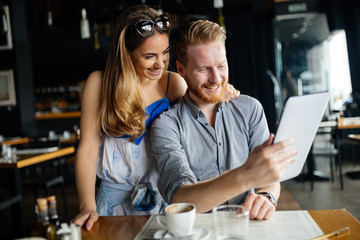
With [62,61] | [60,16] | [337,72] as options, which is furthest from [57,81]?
[337,72]

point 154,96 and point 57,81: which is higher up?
point 57,81

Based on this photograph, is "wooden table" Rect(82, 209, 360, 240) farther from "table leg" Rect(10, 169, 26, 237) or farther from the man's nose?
"table leg" Rect(10, 169, 26, 237)

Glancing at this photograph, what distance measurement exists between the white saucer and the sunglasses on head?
89 centimetres

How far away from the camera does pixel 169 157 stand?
4.29 ft

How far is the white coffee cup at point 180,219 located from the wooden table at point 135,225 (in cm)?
18

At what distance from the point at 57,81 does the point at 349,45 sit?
34.5ft

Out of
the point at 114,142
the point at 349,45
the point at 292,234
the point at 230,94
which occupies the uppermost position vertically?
the point at 349,45

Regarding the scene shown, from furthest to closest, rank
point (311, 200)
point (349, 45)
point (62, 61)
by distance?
point (62, 61), point (349, 45), point (311, 200)

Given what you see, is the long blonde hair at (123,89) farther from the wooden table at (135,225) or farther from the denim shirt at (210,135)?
the wooden table at (135,225)

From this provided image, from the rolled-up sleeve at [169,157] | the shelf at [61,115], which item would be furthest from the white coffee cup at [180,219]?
the shelf at [61,115]

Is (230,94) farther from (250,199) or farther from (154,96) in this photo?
(250,199)

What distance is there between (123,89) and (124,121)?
15 centimetres

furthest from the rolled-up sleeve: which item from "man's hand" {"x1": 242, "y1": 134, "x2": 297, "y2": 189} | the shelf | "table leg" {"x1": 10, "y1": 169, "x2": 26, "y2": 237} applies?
the shelf

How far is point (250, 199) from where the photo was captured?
1105 mm
